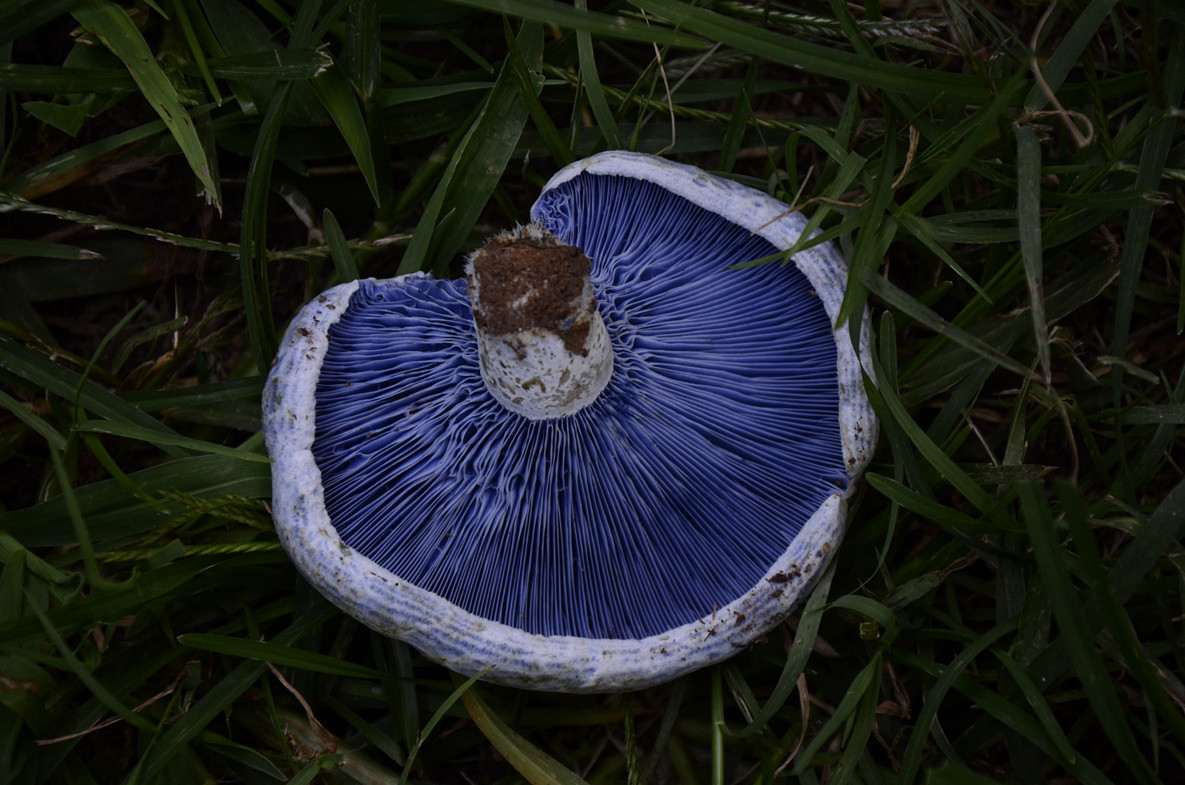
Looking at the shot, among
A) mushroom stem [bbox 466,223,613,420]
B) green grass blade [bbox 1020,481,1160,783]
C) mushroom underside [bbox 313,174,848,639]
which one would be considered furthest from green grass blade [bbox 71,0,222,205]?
green grass blade [bbox 1020,481,1160,783]

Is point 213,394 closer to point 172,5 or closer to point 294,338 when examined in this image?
point 294,338

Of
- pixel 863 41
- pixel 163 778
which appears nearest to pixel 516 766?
pixel 163 778

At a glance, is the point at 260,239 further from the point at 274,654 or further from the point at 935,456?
the point at 935,456

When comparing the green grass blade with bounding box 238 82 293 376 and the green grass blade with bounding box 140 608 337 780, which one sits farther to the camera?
the green grass blade with bounding box 238 82 293 376

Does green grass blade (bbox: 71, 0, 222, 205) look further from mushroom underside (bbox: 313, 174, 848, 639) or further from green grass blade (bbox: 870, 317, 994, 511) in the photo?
green grass blade (bbox: 870, 317, 994, 511)

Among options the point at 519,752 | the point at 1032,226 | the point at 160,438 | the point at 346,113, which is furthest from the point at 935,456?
the point at 160,438

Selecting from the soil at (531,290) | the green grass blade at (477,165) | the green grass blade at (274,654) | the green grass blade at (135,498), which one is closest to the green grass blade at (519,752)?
the green grass blade at (274,654)

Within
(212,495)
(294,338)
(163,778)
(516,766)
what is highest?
(294,338)
